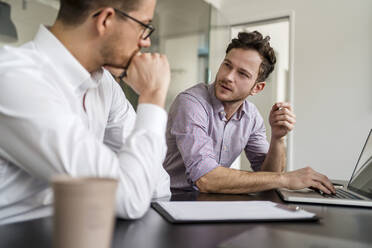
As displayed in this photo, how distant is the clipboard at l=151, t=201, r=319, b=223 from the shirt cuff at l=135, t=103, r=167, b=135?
20cm

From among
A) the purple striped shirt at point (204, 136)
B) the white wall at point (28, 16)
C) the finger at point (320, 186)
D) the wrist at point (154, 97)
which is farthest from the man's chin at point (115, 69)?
the white wall at point (28, 16)

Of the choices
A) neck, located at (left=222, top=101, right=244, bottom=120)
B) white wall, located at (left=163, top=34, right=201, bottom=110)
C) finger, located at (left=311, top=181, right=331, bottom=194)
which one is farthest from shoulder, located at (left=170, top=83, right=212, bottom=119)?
white wall, located at (left=163, top=34, right=201, bottom=110)

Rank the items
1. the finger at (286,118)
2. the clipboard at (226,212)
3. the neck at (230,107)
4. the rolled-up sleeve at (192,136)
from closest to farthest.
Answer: the clipboard at (226,212) → the rolled-up sleeve at (192,136) → the finger at (286,118) → the neck at (230,107)

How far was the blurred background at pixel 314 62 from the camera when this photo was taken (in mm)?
3514

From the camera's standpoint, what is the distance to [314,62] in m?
3.78

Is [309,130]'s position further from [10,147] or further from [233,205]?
[10,147]

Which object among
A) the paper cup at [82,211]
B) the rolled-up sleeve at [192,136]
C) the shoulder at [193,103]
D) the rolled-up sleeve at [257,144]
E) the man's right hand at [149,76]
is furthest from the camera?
the rolled-up sleeve at [257,144]

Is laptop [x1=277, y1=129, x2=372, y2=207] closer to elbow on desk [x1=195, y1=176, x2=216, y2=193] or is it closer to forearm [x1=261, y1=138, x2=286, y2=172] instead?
elbow on desk [x1=195, y1=176, x2=216, y2=193]

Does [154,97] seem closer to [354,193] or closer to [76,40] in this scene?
[76,40]

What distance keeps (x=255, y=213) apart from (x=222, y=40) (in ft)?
12.0

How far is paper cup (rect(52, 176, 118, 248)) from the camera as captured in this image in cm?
39

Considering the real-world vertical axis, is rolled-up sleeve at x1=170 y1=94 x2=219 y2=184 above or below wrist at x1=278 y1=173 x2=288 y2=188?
above

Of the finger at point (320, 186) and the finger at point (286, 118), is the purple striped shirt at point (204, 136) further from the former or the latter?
the finger at point (320, 186)

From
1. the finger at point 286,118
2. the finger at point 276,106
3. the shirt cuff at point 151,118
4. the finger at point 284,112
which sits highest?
the finger at point 276,106
